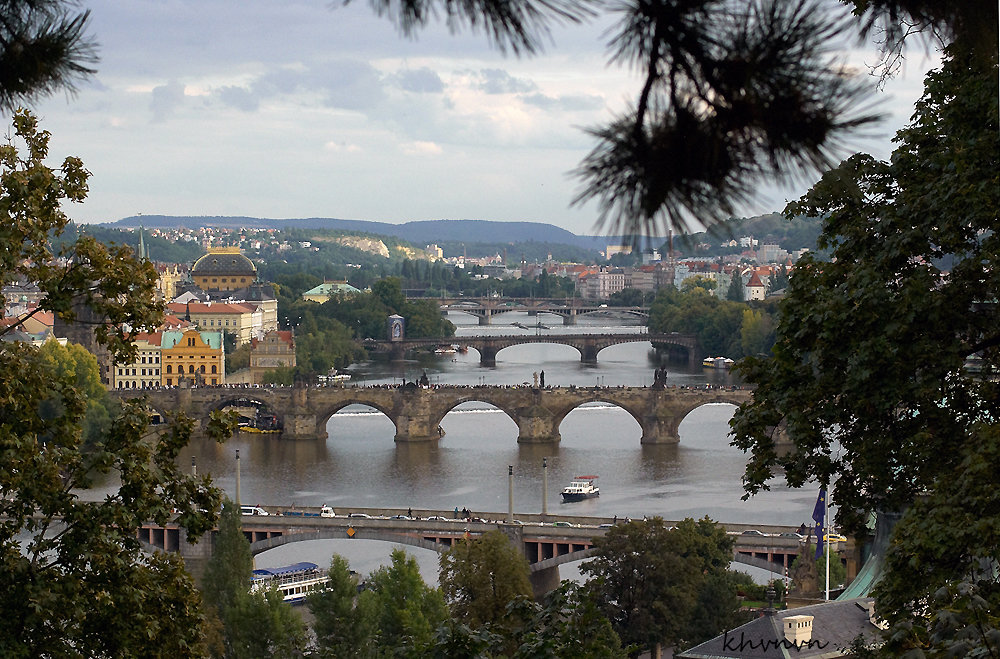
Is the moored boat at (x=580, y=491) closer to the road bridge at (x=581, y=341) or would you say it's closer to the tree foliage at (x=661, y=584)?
the tree foliage at (x=661, y=584)

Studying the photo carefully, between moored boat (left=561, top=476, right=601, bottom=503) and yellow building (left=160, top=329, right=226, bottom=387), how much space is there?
18.2 m

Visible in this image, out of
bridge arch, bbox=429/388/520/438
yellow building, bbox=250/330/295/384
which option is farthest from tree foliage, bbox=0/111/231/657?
yellow building, bbox=250/330/295/384

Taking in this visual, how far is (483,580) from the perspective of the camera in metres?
15.9

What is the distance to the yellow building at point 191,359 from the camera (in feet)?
135

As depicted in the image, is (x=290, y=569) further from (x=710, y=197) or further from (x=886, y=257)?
(x=710, y=197)

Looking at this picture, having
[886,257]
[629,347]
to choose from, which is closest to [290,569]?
[886,257]

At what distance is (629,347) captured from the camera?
56625 millimetres

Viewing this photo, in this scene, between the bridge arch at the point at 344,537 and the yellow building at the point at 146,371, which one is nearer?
the bridge arch at the point at 344,537

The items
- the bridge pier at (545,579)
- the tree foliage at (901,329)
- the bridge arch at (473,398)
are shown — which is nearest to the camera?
the tree foliage at (901,329)

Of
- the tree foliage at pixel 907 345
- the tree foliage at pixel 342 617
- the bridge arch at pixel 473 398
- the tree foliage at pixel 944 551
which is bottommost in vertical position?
the bridge arch at pixel 473 398

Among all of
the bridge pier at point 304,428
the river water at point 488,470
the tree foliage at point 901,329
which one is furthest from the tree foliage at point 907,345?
the bridge pier at point 304,428

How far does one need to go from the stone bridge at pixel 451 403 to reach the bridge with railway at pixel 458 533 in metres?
9.87

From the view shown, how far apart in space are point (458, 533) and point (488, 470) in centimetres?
737

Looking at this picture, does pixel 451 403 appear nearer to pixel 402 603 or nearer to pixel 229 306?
pixel 402 603
